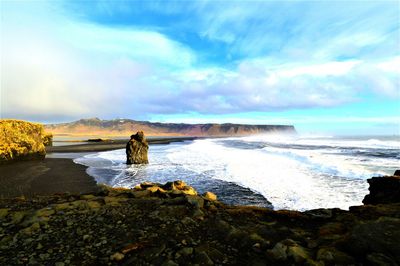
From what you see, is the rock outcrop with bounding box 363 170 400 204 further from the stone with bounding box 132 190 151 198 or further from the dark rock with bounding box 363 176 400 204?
the stone with bounding box 132 190 151 198

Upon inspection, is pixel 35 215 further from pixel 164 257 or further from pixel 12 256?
pixel 164 257

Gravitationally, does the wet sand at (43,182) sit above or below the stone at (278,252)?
below

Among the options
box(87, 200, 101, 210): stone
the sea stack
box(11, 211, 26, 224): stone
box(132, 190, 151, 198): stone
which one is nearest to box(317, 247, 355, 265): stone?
box(87, 200, 101, 210): stone

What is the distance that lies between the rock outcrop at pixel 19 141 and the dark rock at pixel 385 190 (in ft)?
117

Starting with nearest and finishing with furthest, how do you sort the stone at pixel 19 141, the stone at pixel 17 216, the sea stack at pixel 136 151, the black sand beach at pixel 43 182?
the stone at pixel 17 216
the black sand beach at pixel 43 182
the stone at pixel 19 141
the sea stack at pixel 136 151

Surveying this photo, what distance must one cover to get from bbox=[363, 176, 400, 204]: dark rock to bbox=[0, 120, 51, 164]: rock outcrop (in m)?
35.7

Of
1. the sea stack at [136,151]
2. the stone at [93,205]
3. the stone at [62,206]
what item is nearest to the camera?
the stone at [62,206]

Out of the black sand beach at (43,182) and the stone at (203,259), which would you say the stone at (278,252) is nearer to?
the stone at (203,259)

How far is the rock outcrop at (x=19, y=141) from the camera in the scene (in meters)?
32.2

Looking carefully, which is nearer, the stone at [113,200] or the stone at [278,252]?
the stone at [278,252]

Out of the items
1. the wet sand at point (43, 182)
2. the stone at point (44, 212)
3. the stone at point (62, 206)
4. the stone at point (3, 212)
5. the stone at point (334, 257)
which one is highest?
the stone at point (334, 257)

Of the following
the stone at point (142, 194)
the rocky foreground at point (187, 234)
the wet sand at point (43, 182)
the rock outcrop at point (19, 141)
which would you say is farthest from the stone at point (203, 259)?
the rock outcrop at point (19, 141)

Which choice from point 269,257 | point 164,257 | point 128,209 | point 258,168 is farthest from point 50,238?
point 258,168

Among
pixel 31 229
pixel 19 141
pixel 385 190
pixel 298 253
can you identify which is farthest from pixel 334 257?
pixel 19 141
